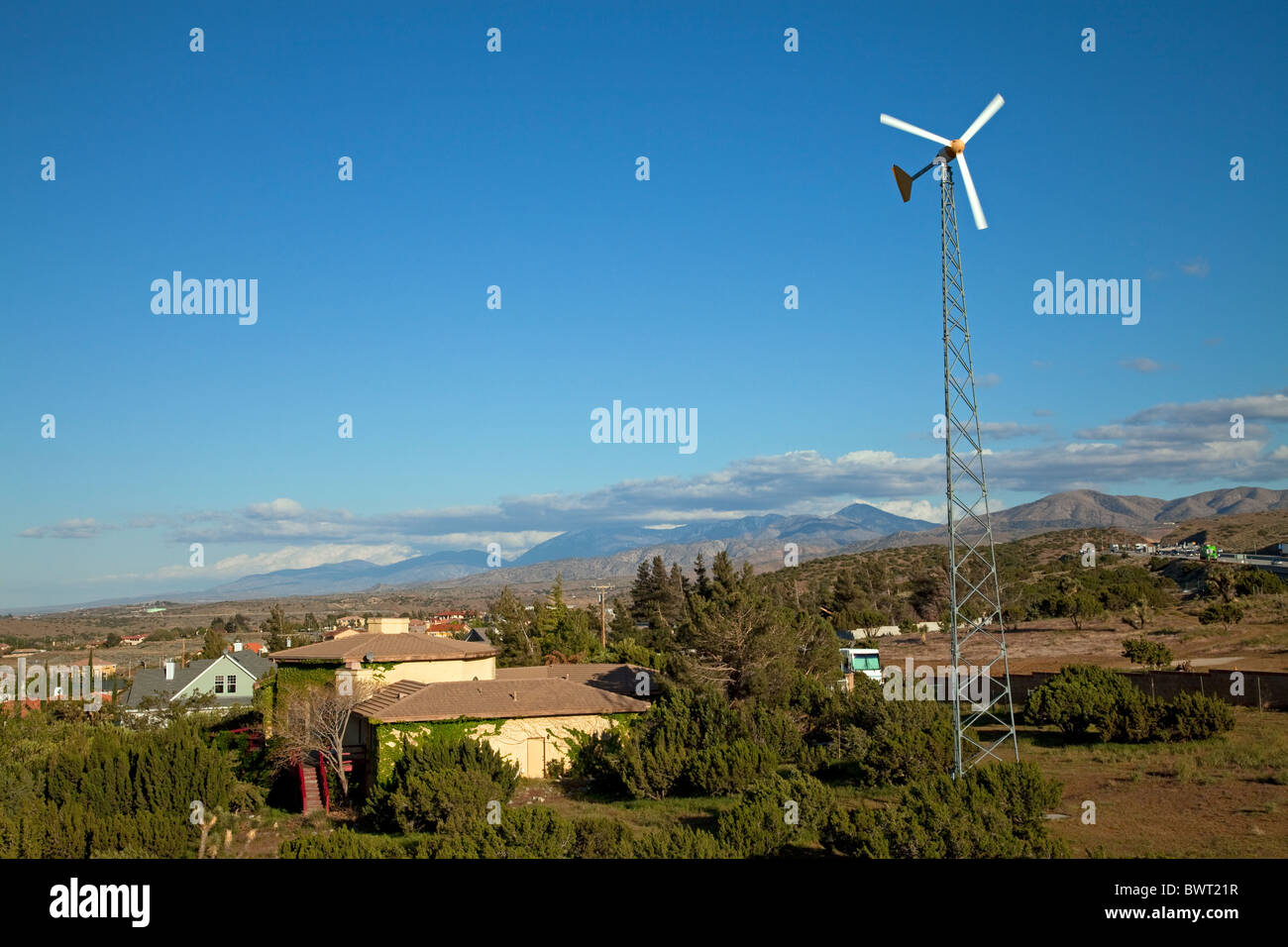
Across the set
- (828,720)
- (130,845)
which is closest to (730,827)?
(130,845)

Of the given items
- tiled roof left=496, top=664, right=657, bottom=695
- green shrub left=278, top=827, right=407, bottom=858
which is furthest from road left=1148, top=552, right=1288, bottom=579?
green shrub left=278, top=827, right=407, bottom=858

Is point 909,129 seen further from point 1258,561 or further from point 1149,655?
point 1258,561

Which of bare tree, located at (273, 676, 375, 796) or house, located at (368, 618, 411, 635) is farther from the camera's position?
house, located at (368, 618, 411, 635)

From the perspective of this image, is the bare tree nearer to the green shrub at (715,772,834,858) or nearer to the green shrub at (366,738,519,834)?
the green shrub at (366,738,519,834)

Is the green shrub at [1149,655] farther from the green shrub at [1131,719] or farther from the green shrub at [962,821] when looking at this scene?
the green shrub at [962,821]

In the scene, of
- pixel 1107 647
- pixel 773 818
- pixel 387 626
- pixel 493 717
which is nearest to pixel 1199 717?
pixel 773 818
